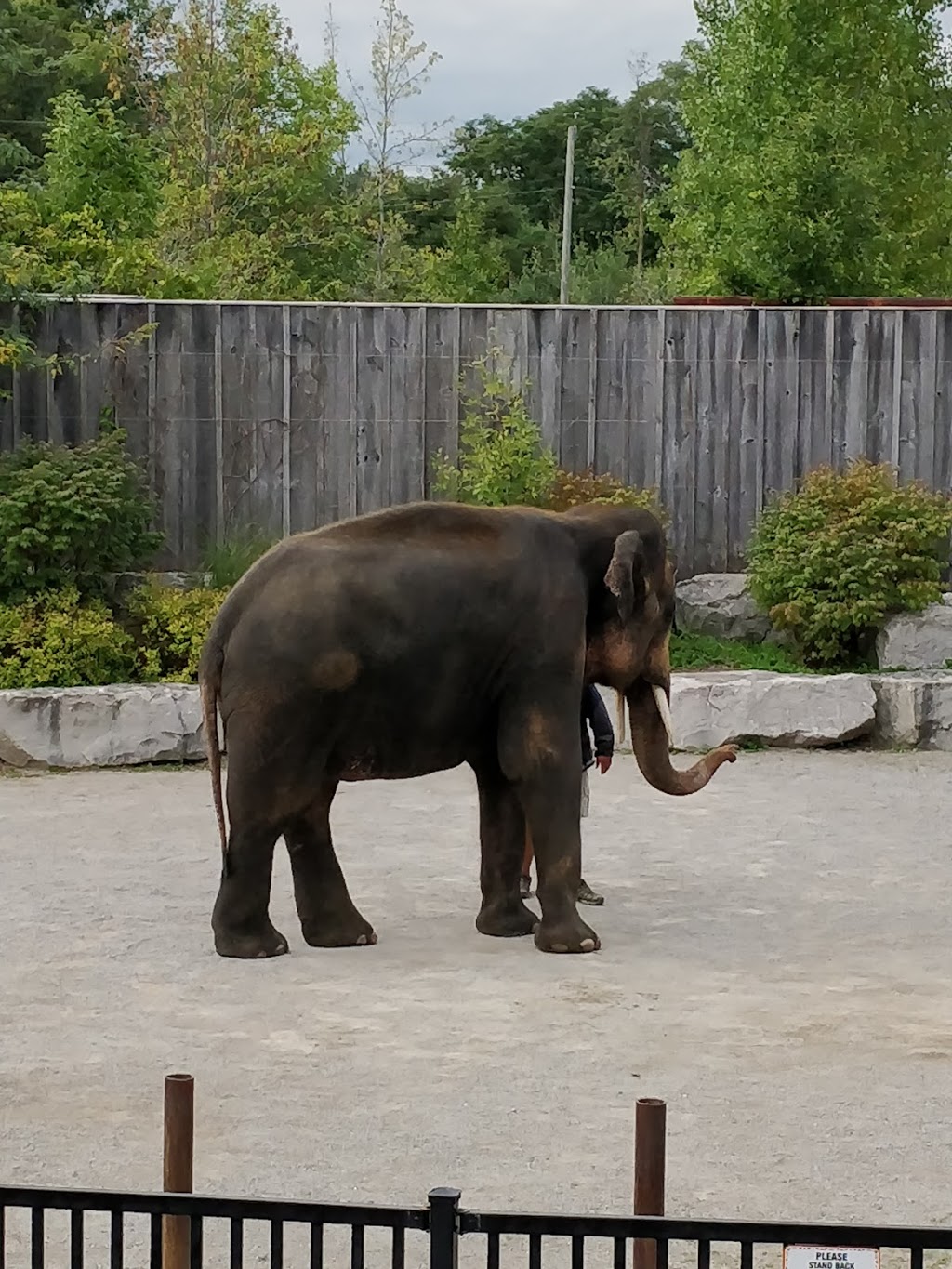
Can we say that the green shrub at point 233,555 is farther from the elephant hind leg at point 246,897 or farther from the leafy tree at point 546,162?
the leafy tree at point 546,162

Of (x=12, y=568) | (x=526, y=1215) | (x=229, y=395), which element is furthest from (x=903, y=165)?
(x=526, y=1215)

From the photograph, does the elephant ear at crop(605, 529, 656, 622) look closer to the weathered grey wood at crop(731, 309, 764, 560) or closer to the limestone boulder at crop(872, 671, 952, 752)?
the limestone boulder at crop(872, 671, 952, 752)

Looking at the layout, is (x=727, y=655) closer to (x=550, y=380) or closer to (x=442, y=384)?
(x=550, y=380)

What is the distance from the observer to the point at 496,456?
15.7m

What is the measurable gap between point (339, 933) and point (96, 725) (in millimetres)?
5063

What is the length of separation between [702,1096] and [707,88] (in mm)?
20330

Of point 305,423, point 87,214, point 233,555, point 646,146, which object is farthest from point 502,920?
point 646,146

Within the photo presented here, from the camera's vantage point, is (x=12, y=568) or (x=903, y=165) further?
(x=903, y=165)

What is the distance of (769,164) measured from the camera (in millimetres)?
20297

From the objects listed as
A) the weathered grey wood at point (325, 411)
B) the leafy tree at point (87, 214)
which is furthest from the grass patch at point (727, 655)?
the leafy tree at point (87, 214)

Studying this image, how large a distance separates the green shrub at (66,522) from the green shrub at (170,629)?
373 millimetres

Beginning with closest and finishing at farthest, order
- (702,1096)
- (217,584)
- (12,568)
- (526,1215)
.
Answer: (526,1215) < (702,1096) < (12,568) < (217,584)

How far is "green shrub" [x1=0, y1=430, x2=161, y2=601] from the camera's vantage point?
14.4m

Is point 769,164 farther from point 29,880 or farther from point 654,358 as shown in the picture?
point 29,880
